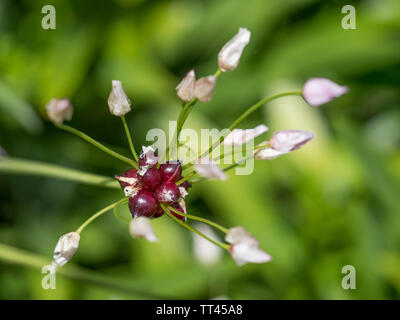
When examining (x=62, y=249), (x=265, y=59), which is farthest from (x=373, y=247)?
(x=62, y=249)

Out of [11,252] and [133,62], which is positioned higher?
[133,62]

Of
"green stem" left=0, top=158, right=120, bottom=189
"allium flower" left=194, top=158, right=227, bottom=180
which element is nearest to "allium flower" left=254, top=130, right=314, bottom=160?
"allium flower" left=194, top=158, right=227, bottom=180

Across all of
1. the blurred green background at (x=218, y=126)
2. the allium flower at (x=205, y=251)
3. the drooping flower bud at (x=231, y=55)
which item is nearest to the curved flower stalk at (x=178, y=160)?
the drooping flower bud at (x=231, y=55)

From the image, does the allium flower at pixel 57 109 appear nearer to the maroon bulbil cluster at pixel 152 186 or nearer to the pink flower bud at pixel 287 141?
the maroon bulbil cluster at pixel 152 186

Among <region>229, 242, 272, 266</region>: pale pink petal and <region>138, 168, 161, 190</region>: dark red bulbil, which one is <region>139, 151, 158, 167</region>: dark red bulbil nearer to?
<region>138, 168, 161, 190</region>: dark red bulbil

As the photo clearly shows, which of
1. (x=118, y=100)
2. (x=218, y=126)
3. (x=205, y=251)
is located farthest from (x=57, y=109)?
(x=218, y=126)
